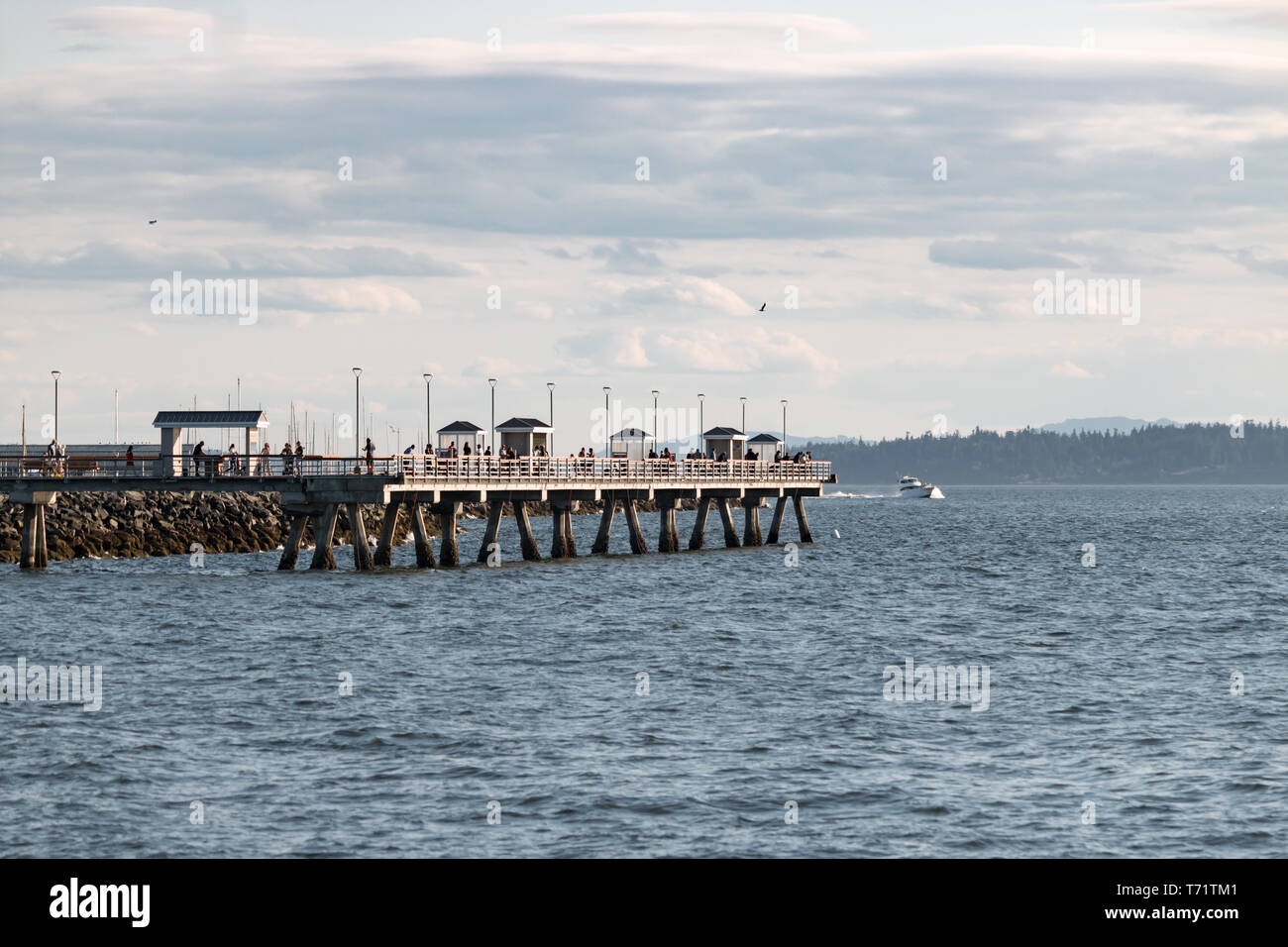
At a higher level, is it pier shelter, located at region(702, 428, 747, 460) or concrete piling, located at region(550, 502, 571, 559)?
pier shelter, located at region(702, 428, 747, 460)

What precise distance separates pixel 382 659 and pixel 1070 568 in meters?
45.4

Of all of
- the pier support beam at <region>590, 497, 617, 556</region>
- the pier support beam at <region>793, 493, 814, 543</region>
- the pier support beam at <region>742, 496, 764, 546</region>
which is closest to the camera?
the pier support beam at <region>590, 497, 617, 556</region>

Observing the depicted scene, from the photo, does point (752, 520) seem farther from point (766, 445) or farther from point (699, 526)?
point (766, 445)

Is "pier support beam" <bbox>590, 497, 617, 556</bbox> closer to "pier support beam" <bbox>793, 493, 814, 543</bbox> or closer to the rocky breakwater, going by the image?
the rocky breakwater

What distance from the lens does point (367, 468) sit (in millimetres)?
57500

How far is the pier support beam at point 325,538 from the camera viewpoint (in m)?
54.4

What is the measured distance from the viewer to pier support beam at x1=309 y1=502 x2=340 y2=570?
54375 millimetres

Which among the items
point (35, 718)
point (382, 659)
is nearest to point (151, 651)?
point (382, 659)

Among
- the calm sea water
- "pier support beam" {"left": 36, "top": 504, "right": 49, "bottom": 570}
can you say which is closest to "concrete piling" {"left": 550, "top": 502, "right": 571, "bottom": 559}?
the calm sea water

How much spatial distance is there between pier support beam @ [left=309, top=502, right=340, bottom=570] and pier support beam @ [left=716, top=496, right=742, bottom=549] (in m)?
26.2

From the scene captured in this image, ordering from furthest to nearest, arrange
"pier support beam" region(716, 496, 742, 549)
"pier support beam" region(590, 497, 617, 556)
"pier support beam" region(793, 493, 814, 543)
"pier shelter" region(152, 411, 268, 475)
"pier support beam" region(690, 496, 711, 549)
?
"pier support beam" region(793, 493, 814, 543) → "pier support beam" region(690, 496, 711, 549) → "pier support beam" region(716, 496, 742, 549) → "pier support beam" region(590, 497, 617, 556) → "pier shelter" region(152, 411, 268, 475)

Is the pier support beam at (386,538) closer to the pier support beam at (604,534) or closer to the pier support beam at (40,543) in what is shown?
the pier support beam at (40,543)

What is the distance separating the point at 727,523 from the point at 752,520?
116 inches

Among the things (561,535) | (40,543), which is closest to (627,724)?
(40,543)
